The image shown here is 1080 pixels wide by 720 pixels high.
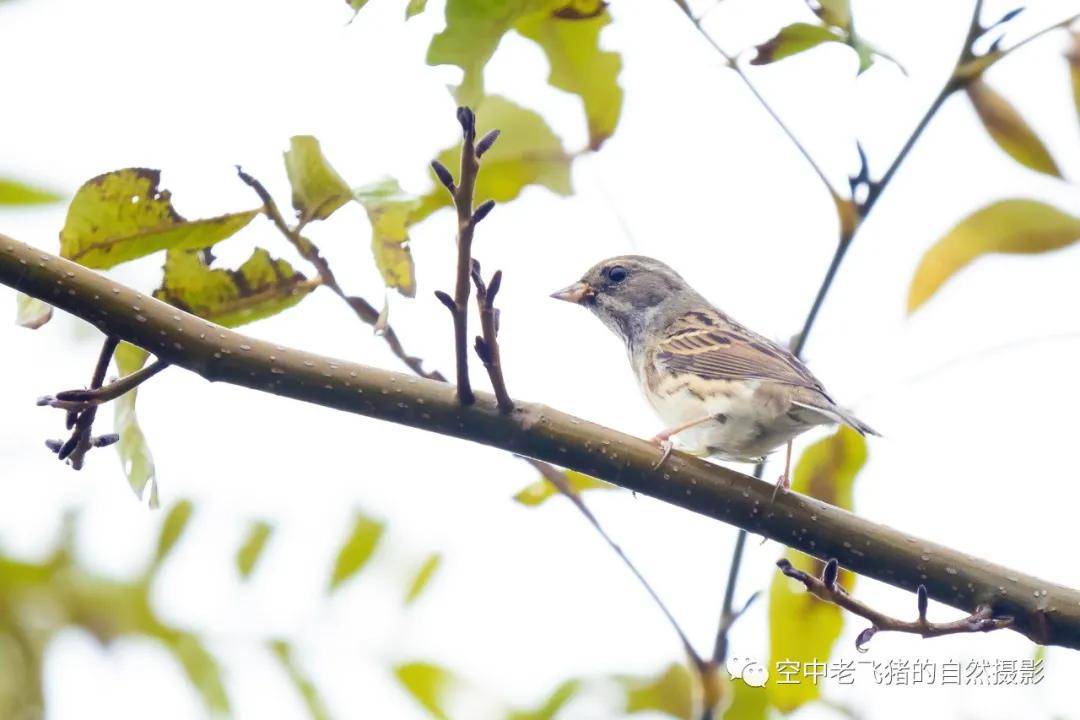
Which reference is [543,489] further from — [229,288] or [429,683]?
[229,288]

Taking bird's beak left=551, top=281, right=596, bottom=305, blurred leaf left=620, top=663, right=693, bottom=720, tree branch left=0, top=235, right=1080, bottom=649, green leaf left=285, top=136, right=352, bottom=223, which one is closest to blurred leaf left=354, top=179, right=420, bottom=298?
green leaf left=285, top=136, right=352, bottom=223

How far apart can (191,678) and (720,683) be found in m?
1.19

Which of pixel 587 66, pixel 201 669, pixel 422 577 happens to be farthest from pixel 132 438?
pixel 587 66

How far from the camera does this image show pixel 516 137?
105 inches

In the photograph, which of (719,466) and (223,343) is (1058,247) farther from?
(223,343)

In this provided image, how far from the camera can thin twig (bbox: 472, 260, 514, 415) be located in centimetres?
179

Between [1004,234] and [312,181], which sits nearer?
[312,181]

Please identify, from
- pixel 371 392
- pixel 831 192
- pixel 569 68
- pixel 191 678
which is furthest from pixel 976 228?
pixel 191 678

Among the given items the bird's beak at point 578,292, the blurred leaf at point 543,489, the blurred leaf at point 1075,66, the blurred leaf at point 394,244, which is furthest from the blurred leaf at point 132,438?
the bird's beak at point 578,292

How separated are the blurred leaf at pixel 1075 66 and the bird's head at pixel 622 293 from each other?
255cm

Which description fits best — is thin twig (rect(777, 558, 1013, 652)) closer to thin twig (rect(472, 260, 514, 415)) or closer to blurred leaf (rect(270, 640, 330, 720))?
thin twig (rect(472, 260, 514, 415))

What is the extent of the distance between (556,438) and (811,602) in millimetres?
717

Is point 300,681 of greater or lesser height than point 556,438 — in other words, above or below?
below

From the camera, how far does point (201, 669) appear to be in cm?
256
